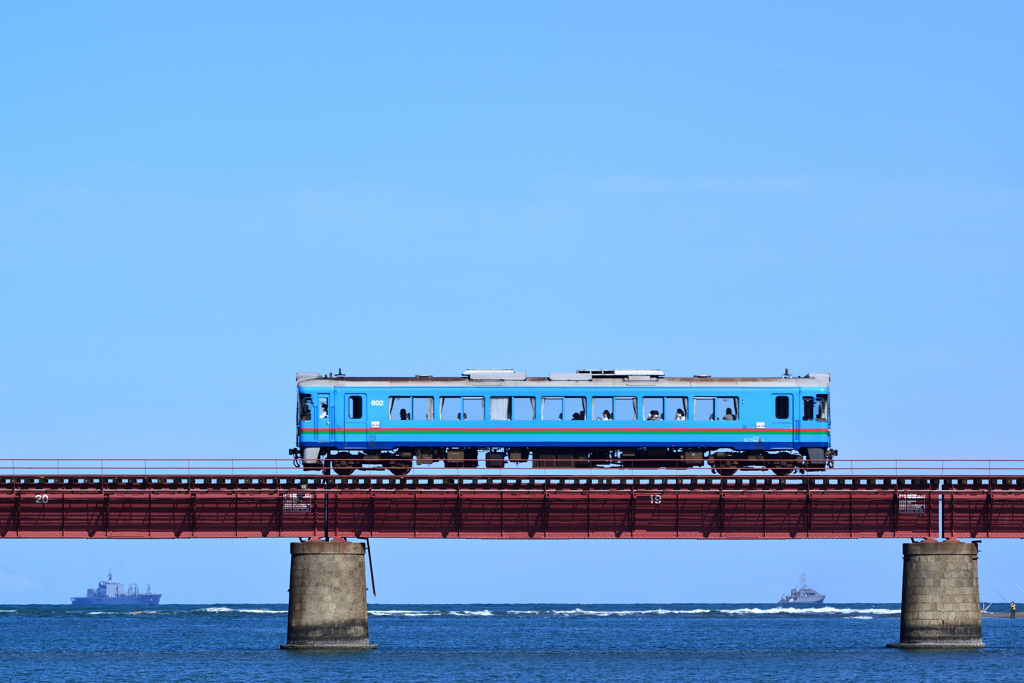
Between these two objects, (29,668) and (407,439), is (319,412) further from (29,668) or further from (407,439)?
(29,668)

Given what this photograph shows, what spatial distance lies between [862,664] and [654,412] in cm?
1229

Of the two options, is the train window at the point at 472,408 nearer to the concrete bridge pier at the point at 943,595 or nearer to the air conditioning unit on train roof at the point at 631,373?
the air conditioning unit on train roof at the point at 631,373

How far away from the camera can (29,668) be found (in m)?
50.9

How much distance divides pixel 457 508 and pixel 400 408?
14.3 feet

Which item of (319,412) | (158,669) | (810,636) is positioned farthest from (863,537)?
(810,636)

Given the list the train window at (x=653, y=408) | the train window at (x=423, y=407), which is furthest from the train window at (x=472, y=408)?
the train window at (x=653, y=408)

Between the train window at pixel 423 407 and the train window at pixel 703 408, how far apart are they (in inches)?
395

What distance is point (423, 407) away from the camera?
52.2 m

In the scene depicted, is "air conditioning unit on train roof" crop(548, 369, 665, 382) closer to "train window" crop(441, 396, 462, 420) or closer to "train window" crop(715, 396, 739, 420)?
"train window" crop(715, 396, 739, 420)

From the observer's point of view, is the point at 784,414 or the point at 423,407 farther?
the point at 784,414

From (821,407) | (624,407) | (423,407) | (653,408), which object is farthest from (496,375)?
(821,407)

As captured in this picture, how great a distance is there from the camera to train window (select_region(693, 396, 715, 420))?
5244 centimetres

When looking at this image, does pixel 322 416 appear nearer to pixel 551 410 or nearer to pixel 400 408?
pixel 400 408

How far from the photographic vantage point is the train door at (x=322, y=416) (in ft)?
172
